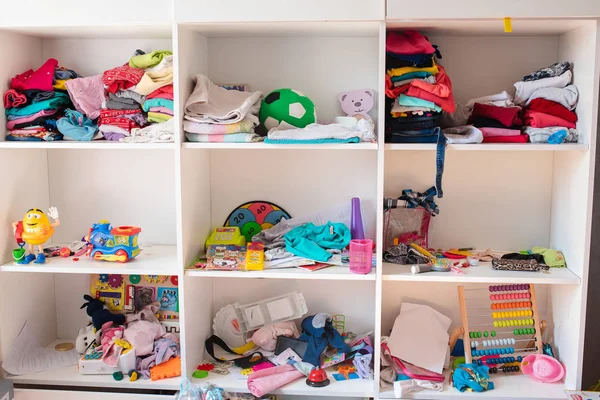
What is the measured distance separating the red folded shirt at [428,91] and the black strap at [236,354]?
1137 mm

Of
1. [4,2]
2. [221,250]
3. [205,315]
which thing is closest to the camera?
[4,2]

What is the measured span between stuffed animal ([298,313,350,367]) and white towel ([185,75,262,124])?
835 millimetres

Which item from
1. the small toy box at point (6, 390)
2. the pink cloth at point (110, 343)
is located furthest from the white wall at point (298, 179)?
the small toy box at point (6, 390)

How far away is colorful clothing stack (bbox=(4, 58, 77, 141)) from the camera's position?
7.69 feet

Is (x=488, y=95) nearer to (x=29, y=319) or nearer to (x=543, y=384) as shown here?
(x=543, y=384)

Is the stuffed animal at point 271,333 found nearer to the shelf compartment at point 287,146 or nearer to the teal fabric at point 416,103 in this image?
the shelf compartment at point 287,146

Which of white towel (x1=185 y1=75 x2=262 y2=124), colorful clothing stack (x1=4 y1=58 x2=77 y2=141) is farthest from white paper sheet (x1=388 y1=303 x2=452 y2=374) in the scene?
colorful clothing stack (x1=4 y1=58 x2=77 y2=141)

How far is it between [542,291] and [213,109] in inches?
58.9

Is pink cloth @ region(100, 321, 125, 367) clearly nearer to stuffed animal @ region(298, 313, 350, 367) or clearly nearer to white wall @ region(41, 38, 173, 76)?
stuffed animal @ region(298, 313, 350, 367)

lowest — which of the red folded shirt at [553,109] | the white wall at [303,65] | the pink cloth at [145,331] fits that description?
the pink cloth at [145,331]

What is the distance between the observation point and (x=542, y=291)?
253 cm

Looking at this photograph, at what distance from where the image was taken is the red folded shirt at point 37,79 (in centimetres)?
236

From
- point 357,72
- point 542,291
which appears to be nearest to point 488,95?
point 357,72

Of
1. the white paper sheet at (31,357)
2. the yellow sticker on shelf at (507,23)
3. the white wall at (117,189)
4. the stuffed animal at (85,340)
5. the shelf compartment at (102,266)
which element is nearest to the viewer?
the yellow sticker on shelf at (507,23)
